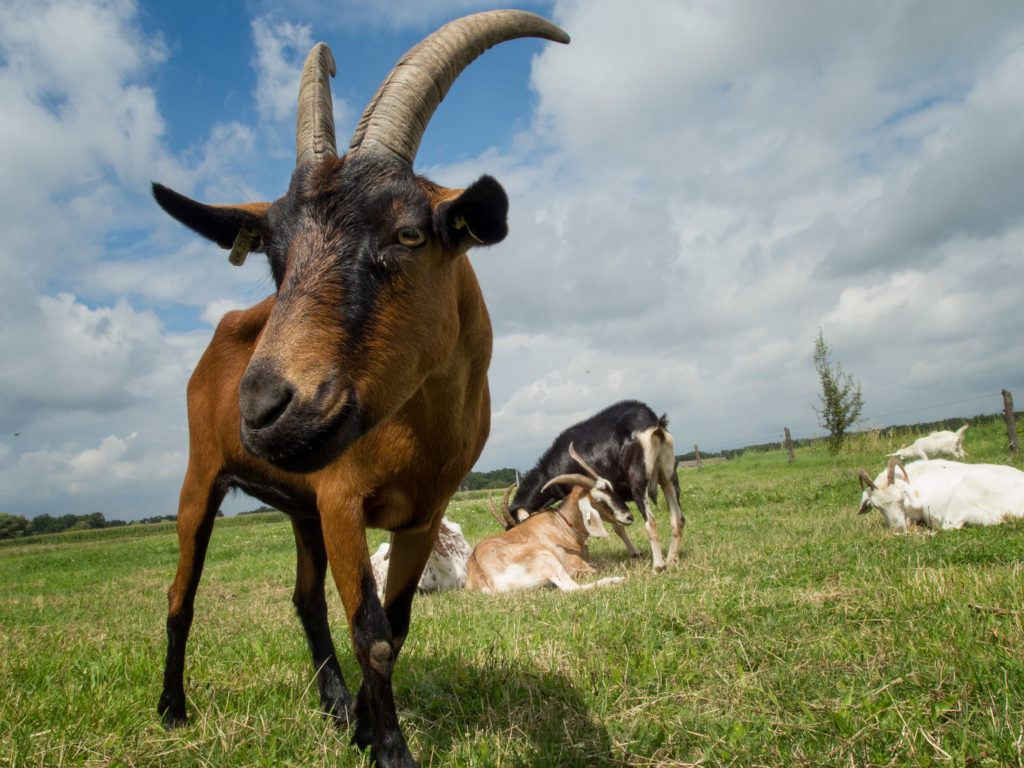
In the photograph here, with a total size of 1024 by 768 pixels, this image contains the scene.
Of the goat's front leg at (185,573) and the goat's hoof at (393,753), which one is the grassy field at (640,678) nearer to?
the goat's front leg at (185,573)

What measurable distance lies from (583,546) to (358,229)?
8181mm

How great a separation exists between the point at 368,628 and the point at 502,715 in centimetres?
101

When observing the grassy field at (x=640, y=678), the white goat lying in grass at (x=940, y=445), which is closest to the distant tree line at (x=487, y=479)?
the white goat lying in grass at (x=940, y=445)

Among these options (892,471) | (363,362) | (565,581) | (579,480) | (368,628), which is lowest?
(565,581)

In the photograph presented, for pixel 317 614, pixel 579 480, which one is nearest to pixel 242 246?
pixel 317 614

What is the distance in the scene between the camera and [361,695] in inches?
120

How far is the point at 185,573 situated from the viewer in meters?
3.77

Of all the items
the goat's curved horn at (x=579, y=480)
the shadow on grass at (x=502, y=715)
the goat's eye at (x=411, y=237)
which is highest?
the goat's eye at (x=411, y=237)

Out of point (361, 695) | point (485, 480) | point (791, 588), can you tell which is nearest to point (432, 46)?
point (361, 695)

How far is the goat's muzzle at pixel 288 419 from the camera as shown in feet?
6.00

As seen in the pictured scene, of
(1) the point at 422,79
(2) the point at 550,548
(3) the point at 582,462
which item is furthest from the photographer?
(3) the point at 582,462

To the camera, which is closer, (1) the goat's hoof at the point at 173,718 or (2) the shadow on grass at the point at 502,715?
(2) the shadow on grass at the point at 502,715

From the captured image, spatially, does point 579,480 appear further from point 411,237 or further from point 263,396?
point 263,396

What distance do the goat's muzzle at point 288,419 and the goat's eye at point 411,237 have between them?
1.96 feet
